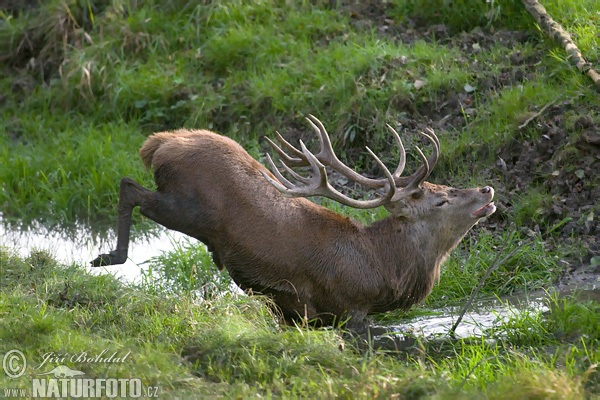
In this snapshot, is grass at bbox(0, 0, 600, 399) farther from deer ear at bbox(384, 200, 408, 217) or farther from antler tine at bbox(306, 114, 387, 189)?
antler tine at bbox(306, 114, 387, 189)

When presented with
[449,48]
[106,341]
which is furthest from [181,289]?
[449,48]

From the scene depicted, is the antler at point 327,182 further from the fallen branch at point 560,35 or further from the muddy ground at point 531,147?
the fallen branch at point 560,35

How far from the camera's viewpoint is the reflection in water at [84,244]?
7340 mm

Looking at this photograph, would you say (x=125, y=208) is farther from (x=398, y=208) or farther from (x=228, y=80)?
(x=228, y=80)

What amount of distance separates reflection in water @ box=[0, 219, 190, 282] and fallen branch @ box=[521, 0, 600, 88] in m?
3.86

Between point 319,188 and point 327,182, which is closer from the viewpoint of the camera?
point 327,182

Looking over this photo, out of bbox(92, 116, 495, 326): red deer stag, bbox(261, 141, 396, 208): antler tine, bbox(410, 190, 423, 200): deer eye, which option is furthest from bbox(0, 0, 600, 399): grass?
bbox(410, 190, 423, 200): deer eye

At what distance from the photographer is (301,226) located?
5977 mm

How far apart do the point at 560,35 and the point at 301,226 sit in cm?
397

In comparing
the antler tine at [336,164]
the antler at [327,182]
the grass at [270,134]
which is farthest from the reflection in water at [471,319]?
the antler tine at [336,164]

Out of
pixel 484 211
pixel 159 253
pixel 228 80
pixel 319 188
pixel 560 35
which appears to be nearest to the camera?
pixel 319 188

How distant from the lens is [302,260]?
591 centimetres

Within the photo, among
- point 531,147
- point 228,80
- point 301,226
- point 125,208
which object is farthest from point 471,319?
point 228,80

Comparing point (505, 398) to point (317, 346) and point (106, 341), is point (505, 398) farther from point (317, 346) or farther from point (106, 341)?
point (106, 341)
